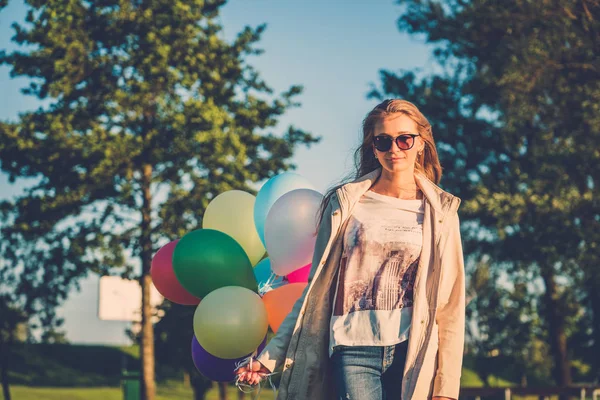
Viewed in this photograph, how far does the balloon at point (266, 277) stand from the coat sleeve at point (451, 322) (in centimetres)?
251

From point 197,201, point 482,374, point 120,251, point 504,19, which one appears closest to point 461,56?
point 504,19

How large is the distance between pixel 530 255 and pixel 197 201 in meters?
7.89

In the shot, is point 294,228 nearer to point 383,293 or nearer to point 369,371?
point 383,293

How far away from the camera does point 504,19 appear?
15.9 metres

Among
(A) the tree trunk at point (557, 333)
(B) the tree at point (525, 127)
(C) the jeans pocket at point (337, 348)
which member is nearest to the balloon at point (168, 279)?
(C) the jeans pocket at point (337, 348)

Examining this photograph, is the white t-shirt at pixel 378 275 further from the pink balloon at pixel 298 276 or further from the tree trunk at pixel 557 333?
the tree trunk at pixel 557 333

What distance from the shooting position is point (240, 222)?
6312 mm

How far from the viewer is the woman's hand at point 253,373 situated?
3371 mm

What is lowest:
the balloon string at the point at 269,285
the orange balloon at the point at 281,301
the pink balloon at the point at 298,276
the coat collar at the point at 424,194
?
the orange balloon at the point at 281,301

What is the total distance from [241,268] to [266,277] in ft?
0.94

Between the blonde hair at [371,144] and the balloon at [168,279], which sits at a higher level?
the blonde hair at [371,144]

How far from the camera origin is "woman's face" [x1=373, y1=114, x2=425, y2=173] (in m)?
3.53

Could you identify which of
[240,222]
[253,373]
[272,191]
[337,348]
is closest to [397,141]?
[337,348]

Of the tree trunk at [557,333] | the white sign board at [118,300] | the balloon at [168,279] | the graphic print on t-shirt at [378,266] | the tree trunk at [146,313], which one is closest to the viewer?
the graphic print on t-shirt at [378,266]
